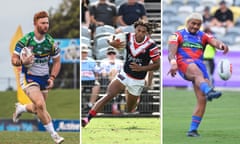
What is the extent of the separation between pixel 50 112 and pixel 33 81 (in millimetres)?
11554

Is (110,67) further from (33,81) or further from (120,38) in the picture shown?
(33,81)

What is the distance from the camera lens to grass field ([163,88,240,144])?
9.36 metres

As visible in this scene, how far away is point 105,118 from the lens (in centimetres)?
1261

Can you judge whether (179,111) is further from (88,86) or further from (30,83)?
(30,83)

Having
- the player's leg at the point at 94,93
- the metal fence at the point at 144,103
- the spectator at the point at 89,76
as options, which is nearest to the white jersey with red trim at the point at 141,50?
the spectator at the point at 89,76

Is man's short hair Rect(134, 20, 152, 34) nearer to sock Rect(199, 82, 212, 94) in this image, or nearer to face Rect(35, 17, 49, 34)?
sock Rect(199, 82, 212, 94)

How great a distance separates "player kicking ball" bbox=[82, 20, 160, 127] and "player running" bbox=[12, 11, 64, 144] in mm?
865

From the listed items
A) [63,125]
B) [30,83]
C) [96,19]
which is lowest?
[63,125]

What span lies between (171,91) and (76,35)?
909 centimetres

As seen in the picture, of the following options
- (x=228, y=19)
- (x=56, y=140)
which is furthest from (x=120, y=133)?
(x=228, y=19)

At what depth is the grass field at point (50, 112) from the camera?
9867mm

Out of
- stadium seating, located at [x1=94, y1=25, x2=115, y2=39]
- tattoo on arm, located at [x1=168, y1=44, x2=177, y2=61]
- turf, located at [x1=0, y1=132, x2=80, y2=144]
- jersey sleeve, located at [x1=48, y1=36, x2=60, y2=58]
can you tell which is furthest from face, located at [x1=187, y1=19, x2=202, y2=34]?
turf, located at [x1=0, y1=132, x2=80, y2=144]

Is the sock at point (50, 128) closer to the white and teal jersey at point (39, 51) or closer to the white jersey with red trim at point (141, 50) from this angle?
the white and teal jersey at point (39, 51)

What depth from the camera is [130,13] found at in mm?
9797
